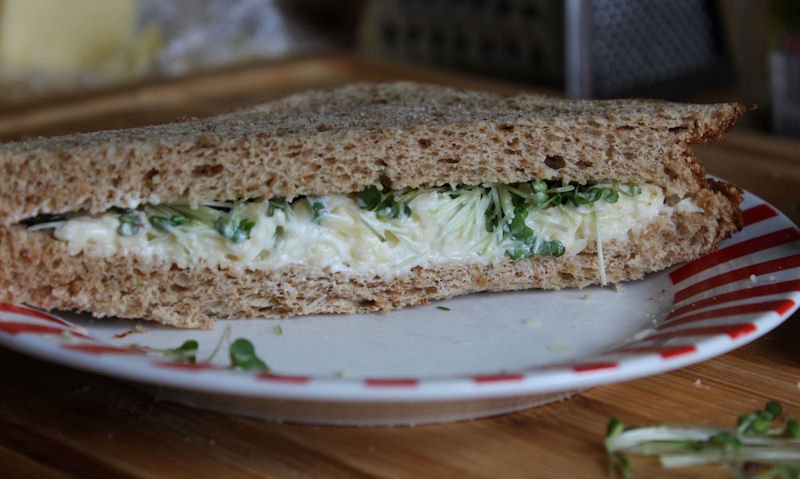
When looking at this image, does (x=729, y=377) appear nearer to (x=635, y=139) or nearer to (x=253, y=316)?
(x=635, y=139)

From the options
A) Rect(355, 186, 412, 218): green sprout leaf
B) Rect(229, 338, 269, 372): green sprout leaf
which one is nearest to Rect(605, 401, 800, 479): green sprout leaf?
Rect(229, 338, 269, 372): green sprout leaf

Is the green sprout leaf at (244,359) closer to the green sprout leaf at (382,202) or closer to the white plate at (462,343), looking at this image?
the white plate at (462,343)

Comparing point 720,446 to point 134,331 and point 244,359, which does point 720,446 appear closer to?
point 244,359

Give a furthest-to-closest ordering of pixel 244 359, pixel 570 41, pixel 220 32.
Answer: pixel 220 32
pixel 570 41
pixel 244 359

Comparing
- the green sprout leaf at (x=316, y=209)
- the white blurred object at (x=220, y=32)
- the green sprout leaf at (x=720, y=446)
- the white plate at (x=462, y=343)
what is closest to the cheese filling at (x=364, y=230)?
the green sprout leaf at (x=316, y=209)

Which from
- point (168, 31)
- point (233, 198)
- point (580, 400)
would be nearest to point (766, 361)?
point (580, 400)

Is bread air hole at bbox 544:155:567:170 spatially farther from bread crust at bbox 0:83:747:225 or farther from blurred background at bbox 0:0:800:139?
blurred background at bbox 0:0:800:139

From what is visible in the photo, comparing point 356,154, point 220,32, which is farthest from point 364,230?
point 220,32
